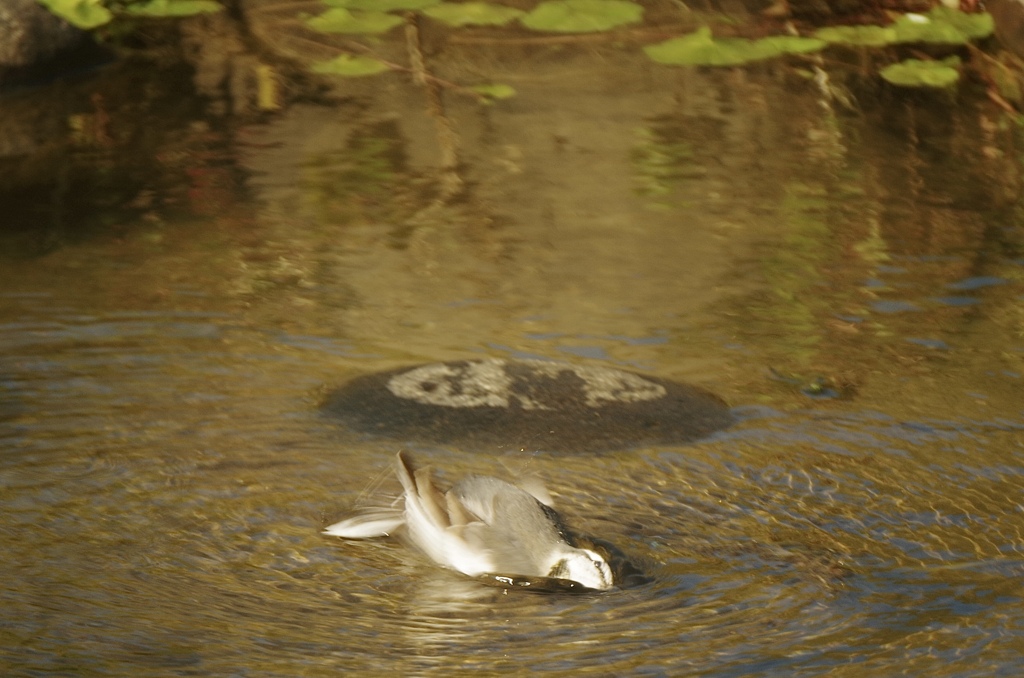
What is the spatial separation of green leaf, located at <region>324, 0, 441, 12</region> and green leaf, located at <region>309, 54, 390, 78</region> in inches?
17.4

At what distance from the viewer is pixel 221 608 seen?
9.98 ft

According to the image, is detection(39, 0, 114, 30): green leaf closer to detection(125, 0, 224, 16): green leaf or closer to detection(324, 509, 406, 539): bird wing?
detection(125, 0, 224, 16): green leaf

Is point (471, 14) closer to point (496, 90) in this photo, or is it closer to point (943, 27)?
point (496, 90)

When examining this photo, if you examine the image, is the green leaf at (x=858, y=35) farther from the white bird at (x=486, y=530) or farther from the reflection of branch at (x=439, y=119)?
the white bird at (x=486, y=530)

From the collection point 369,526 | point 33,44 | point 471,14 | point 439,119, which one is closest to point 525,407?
point 369,526

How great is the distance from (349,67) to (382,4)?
643 mm

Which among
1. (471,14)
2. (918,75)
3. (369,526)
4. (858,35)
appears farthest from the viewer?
(858,35)

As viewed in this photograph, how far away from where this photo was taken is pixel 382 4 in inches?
328

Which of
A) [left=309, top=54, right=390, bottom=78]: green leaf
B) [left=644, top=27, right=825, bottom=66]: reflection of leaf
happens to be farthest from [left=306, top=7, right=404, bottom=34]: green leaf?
[left=644, top=27, right=825, bottom=66]: reflection of leaf

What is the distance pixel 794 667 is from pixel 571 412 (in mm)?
1348

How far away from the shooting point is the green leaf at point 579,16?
816 centimetres

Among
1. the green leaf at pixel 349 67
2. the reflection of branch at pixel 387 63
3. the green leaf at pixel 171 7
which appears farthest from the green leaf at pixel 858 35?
the green leaf at pixel 171 7

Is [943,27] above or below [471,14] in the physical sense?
below

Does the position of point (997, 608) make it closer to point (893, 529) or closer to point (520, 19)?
point (893, 529)
